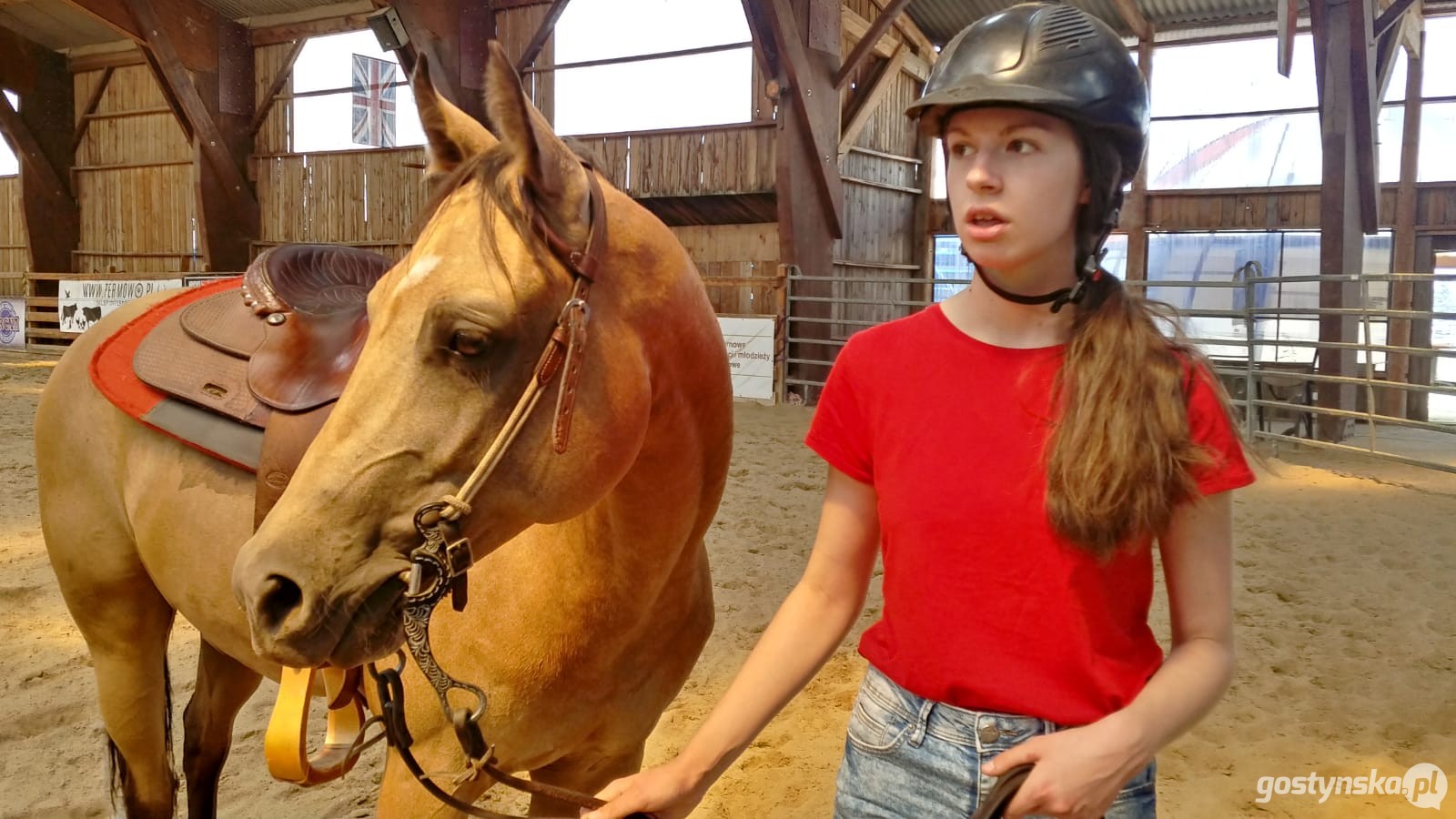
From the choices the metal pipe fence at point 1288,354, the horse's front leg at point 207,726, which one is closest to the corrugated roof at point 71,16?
the metal pipe fence at point 1288,354

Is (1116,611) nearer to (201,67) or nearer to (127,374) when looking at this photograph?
(127,374)

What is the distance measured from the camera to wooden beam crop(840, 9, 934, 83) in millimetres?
11305

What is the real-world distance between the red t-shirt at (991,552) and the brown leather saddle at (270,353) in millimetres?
1123

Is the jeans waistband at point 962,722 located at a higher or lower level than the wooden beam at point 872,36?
lower

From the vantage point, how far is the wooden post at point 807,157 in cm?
895

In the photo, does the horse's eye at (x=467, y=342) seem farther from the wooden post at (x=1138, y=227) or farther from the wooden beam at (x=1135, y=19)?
the wooden post at (x=1138, y=227)

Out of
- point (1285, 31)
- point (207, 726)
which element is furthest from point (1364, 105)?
point (207, 726)

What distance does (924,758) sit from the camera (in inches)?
37.4

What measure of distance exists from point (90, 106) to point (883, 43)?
1297cm

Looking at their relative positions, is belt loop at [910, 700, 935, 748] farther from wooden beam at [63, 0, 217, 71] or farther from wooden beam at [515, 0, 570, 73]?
wooden beam at [63, 0, 217, 71]

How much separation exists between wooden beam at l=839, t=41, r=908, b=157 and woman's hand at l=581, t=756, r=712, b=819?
10.9 meters

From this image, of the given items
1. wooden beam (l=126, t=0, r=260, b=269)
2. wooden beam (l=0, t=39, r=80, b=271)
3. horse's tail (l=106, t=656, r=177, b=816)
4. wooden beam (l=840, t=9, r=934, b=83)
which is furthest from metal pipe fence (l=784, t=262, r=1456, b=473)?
wooden beam (l=0, t=39, r=80, b=271)

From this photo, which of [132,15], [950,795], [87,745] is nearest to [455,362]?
[950,795]

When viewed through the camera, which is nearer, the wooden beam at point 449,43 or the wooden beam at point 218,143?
the wooden beam at point 449,43
